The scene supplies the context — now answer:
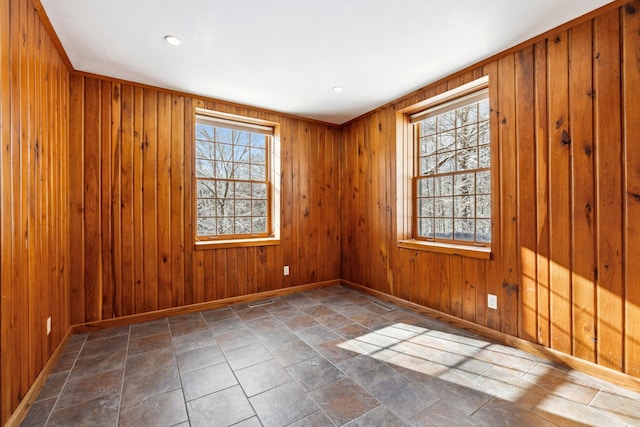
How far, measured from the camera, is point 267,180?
154 inches

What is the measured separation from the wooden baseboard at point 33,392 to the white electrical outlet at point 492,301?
329cm

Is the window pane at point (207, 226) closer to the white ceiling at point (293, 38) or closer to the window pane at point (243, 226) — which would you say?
the window pane at point (243, 226)

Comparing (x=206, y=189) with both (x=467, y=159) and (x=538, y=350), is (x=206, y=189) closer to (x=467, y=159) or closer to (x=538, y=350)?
(x=467, y=159)

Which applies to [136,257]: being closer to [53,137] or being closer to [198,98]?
[53,137]

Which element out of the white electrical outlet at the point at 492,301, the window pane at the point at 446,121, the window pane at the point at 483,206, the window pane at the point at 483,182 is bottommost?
the white electrical outlet at the point at 492,301

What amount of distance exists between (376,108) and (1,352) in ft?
12.6

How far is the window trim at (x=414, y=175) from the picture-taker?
2.51m

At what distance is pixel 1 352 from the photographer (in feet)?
4.53

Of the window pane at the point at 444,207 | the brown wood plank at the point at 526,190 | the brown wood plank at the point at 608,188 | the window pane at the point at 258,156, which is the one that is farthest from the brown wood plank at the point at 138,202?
the brown wood plank at the point at 608,188

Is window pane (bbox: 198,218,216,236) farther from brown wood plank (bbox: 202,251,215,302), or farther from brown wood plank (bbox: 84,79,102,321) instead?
brown wood plank (bbox: 84,79,102,321)

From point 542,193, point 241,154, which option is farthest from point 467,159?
Answer: point 241,154

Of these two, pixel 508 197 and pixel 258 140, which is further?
pixel 258 140

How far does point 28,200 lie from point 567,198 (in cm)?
363

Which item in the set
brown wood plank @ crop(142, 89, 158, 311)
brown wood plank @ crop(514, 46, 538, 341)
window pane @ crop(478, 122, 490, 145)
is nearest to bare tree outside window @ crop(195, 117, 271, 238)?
brown wood plank @ crop(142, 89, 158, 311)
